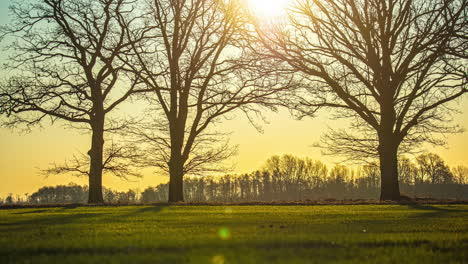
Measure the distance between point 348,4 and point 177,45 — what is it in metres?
9.56

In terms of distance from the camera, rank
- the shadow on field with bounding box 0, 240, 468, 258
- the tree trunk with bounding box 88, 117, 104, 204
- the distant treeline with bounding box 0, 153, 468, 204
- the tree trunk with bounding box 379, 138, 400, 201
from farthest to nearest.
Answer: the distant treeline with bounding box 0, 153, 468, 204 → the tree trunk with bounding box 88, 117, 104, 204 → the tree trunk with bounding box 379, 138, 400, 201 → the shadow on field with bounding box 0, 240, 468, 258

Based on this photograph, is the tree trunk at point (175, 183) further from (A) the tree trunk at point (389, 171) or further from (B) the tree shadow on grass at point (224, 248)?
(B) the tree shadow on grass at point (224, 248)

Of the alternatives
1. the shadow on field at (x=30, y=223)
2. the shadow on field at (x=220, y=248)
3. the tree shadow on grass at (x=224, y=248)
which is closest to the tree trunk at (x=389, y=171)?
the shadow on field at (x=30, y=223)

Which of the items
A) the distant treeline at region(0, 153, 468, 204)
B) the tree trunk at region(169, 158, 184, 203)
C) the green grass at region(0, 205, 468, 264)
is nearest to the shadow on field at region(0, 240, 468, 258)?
the green grass at region(0, 205, 468, 264)

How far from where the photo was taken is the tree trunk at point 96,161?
2481cm

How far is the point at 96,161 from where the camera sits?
2519 cm

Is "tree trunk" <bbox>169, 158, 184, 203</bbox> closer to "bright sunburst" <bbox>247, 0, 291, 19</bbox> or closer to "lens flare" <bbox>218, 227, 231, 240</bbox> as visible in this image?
"bright sunburst" <bbox>247, 0, 291, 19</bbox>

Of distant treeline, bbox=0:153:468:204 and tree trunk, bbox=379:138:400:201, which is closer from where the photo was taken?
tree trunk, bbox=379:138:400:201

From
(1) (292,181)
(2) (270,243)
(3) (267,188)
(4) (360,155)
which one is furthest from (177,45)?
(3) (267,188)

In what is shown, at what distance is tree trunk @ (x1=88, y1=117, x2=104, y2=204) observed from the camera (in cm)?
2481

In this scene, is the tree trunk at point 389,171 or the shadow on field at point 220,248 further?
Answer: the tree trunk at point 389,171

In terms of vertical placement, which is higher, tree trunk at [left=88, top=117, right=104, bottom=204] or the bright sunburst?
the bright sunburst

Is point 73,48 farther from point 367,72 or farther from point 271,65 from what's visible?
point 367,72

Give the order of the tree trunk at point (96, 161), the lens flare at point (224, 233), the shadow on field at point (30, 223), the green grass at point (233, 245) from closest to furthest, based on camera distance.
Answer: the green grass at point (233, 245) < the lens flare at point (224, 233) < the shadow on field at point (30, 223) < the tree trunk at point (96, 161)
